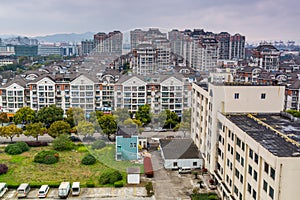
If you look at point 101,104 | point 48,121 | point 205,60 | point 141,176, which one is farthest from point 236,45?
point 141,176

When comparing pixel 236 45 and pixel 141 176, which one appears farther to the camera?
pixel 236 45

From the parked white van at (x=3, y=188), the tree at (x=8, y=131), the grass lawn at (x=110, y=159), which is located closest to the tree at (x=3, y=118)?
the tree at (x=8, y=131)

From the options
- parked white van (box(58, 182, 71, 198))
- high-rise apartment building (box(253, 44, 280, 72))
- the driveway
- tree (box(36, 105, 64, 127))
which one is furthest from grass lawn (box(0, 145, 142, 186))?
high-rise apartment building (box(253, 44, 280, 72))

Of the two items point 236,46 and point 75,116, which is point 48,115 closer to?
point 75,116

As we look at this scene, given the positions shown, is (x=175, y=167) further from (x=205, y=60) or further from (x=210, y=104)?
(x=205, y=60)

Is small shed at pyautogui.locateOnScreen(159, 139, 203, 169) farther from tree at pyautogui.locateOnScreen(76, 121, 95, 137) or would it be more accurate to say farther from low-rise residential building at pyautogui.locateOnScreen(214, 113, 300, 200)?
tree at pyautogui.locateOnScreen(76, 121, 95, 137)

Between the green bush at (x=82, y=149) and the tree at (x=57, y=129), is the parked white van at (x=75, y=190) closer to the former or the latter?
the green bush at (x=82, y=149)
